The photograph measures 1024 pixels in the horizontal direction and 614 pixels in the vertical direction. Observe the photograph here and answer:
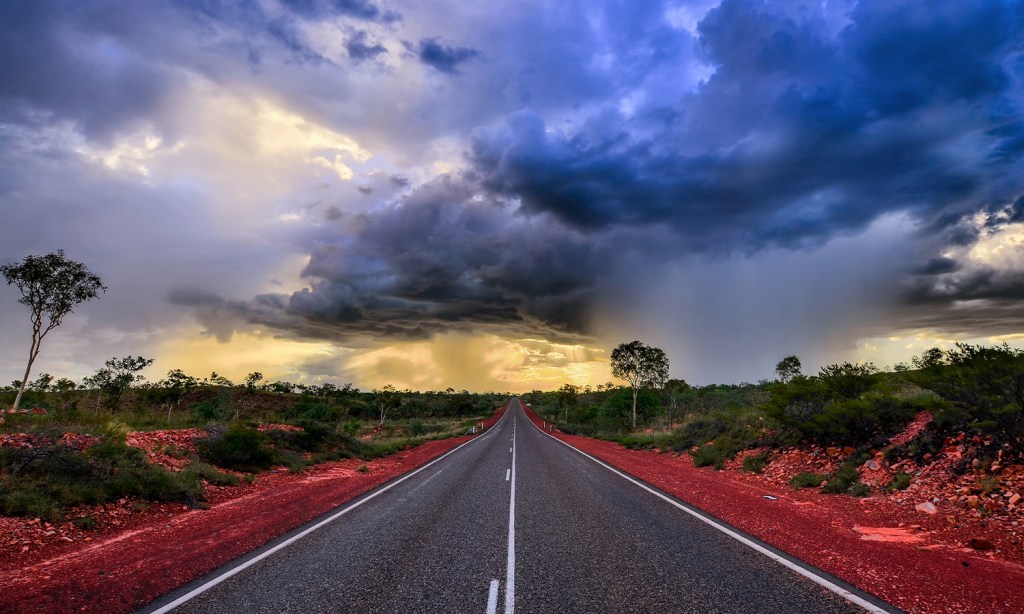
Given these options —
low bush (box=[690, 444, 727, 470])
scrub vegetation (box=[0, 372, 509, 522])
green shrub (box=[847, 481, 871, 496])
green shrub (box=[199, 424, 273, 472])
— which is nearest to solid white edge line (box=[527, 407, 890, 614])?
green shrub (box=[847, 481, 871, 496])

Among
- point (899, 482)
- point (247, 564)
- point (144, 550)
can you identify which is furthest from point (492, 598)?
point (899, 482)

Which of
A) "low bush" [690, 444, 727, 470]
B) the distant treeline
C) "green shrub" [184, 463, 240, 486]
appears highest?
the distant treeline

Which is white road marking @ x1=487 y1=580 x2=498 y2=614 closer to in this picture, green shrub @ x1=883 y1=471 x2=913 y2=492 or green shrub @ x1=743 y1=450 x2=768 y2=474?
green shrub @ x1=883 y1=471 x2=913 y2=492

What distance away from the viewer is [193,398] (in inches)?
2889

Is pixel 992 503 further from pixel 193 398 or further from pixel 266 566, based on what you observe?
pixel 193 398

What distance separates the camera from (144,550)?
6.90 metres

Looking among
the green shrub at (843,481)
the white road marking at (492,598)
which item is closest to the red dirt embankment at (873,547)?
the green shrub at (843,481)

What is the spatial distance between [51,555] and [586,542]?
8.88m

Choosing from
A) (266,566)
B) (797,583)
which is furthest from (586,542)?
(266,566)

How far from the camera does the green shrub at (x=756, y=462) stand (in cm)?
1612

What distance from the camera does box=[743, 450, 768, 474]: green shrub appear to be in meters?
16.1

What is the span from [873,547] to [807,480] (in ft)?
23.3

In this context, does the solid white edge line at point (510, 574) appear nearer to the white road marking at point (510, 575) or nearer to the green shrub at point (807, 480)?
the white road marking at point (510, 575)

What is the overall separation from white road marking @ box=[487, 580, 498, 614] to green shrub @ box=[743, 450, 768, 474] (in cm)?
1454
